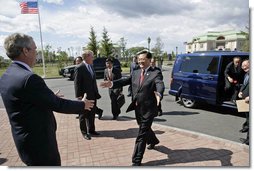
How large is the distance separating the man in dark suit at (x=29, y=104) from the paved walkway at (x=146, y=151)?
1690 millimetres

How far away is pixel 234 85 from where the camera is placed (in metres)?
6.23

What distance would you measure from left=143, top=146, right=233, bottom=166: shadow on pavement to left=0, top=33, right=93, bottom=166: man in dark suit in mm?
2012

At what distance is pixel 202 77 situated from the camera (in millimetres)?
6770

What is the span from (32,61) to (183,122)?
4.76m

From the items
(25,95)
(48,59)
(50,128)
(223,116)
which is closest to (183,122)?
(223,116)

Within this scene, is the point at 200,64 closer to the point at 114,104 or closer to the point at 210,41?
the point at 114,104

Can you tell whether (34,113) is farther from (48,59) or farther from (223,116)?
(48,59)

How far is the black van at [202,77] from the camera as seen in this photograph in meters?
6.45

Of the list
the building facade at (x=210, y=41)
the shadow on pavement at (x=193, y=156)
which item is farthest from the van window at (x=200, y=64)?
the building facade at (x=210, y=41)

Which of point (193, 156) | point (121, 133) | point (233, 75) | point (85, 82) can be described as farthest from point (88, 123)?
point (233, 75)

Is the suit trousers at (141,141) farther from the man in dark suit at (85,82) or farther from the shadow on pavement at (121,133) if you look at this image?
the man in dark suit at (85,82)

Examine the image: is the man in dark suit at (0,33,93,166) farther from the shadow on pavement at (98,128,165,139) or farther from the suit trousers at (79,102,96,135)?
the shadow on pavement at (98,128,165,139)

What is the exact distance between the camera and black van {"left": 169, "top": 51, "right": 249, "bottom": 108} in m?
6.45

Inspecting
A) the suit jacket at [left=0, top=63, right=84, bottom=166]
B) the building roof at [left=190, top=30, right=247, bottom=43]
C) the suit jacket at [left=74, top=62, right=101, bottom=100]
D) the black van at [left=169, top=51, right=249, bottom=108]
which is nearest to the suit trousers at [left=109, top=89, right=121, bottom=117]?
the suit jacket at [left=74, top=62, right=101, bottom=100]
